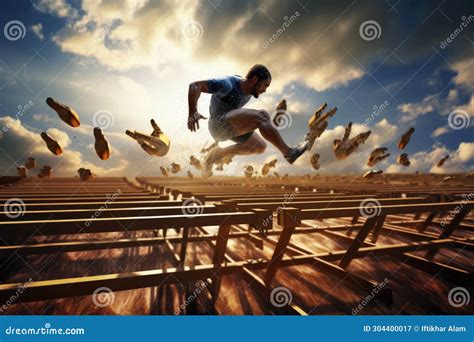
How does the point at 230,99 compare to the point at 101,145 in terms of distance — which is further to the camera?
the point at 101,145

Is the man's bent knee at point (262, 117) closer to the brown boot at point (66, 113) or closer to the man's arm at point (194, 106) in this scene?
the man's arm at point (194, 106)

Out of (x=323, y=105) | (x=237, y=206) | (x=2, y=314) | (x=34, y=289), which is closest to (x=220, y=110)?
(x=237, y=206)

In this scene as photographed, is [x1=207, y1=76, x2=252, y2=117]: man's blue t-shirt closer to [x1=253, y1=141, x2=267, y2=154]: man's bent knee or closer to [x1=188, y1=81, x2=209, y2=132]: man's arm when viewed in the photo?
[x1=188, y1=81, x2=209, y2=132]: man's arm

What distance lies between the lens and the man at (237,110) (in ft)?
8.23

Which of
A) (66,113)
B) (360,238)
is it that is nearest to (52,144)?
(66,113)

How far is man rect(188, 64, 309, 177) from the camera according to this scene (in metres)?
2.51

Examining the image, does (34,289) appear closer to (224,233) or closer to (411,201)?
(224,233)

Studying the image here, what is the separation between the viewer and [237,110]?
2865 millimetres

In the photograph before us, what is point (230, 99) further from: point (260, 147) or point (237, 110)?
point (260, 147)

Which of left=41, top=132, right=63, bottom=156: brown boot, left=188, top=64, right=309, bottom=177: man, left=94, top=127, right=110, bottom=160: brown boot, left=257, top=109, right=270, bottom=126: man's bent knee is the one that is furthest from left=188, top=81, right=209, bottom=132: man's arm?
left=41, top=132, right=63, bottom=156: brown boot

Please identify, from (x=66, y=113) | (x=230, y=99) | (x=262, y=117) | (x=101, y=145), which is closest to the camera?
(x=262, y=117)

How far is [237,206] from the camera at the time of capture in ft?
6.60

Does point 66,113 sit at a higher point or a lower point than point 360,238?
higher

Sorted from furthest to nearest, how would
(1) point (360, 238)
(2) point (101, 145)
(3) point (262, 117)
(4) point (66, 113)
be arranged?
(2) point (101, 145), (4) point (66, 113), (3) point (262, 117), (1) point (360, 238)
